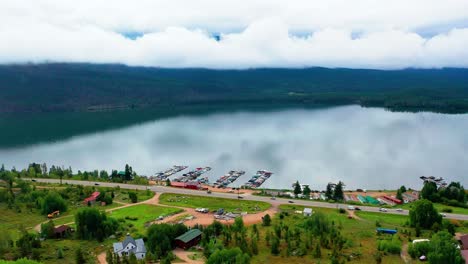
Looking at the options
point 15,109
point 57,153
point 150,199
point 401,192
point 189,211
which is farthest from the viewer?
point 15,109

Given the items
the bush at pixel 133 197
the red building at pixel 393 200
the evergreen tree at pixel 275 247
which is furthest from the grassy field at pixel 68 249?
the red building at pixel 393 200

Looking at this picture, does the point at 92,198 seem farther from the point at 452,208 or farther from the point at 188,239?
the point at 452,208

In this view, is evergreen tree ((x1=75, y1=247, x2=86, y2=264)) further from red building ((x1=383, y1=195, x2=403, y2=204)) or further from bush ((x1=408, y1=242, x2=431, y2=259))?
red building ((x1=383, y1=195, x2=403, y2=204))

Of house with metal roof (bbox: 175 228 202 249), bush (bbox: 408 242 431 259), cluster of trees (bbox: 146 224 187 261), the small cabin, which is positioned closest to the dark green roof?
house with metal roof (bbox: 175 228 202 249)

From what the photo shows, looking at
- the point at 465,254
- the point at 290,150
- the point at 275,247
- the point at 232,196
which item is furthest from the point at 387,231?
the point at 290,150

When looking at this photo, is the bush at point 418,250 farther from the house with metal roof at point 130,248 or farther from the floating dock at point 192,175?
the floating dock at point 192,175

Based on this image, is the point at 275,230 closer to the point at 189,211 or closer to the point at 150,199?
the point at 189,211

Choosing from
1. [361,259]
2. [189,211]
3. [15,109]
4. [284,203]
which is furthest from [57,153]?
[15,109]
